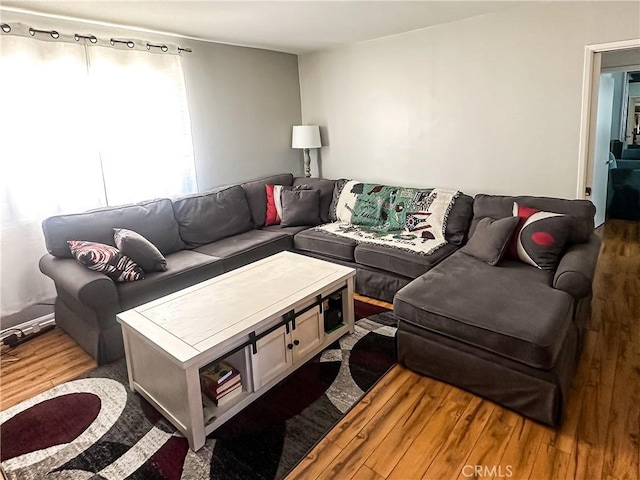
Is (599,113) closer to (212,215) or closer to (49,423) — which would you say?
(212,215)

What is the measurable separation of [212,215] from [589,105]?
10.4 feet

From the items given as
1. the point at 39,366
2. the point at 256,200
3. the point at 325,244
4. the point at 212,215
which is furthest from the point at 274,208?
the point at 39,366

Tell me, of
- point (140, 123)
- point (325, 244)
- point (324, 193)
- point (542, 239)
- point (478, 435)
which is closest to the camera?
point (478, 435)

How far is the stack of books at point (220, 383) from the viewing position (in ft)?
6.75

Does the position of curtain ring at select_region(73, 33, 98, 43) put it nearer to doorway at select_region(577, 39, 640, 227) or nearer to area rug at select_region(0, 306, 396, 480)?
area rug at select_region(0, 306, 396, 480)

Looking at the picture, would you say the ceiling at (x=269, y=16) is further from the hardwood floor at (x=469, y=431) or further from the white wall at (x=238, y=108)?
the hardwood floor at (x=469, y=431)

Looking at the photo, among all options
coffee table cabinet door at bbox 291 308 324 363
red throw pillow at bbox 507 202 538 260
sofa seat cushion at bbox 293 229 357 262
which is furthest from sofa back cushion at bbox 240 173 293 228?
red throw pillow at bbox 507 202 538 260

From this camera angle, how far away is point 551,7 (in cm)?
313

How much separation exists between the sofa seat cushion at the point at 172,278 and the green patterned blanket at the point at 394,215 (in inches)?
45.3

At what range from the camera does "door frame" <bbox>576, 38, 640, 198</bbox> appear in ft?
9.77

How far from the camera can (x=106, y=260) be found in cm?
274

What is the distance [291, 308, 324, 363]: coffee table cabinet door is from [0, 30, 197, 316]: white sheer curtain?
209 centimetres

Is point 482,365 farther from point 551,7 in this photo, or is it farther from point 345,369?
point 551,7

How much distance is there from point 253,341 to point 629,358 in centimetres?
220
